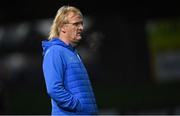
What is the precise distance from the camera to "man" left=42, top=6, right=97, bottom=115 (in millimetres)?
3939

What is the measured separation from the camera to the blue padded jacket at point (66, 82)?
12.9 ft

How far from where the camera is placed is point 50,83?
394 centimetres

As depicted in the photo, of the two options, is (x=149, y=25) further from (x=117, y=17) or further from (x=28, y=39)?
(x=28, y=39)

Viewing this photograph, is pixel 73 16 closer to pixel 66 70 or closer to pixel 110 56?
pixel 66 70

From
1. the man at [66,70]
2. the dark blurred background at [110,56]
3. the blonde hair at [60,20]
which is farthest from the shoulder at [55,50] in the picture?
the dark blurred background at [110,56]

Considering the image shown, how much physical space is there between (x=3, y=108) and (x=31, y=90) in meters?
0.75

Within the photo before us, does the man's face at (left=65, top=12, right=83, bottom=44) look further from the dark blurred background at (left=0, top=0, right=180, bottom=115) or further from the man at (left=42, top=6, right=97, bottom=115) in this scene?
the dark blurred background at (left=0, top=0, right=180, bottom=115)

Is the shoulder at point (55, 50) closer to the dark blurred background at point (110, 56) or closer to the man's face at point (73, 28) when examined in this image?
the man's face at point (73, 28)

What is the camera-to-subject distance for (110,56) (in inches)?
400

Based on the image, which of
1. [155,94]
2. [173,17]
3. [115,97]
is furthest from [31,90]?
[173,17]

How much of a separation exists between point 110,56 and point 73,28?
6141 millimetres

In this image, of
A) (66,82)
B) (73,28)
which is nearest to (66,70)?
(66,82)

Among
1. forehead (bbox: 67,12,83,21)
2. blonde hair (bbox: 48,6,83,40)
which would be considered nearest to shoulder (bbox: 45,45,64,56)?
blonde hair (bbox: 48,6,83,40)

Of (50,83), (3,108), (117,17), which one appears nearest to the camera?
(50,83)
